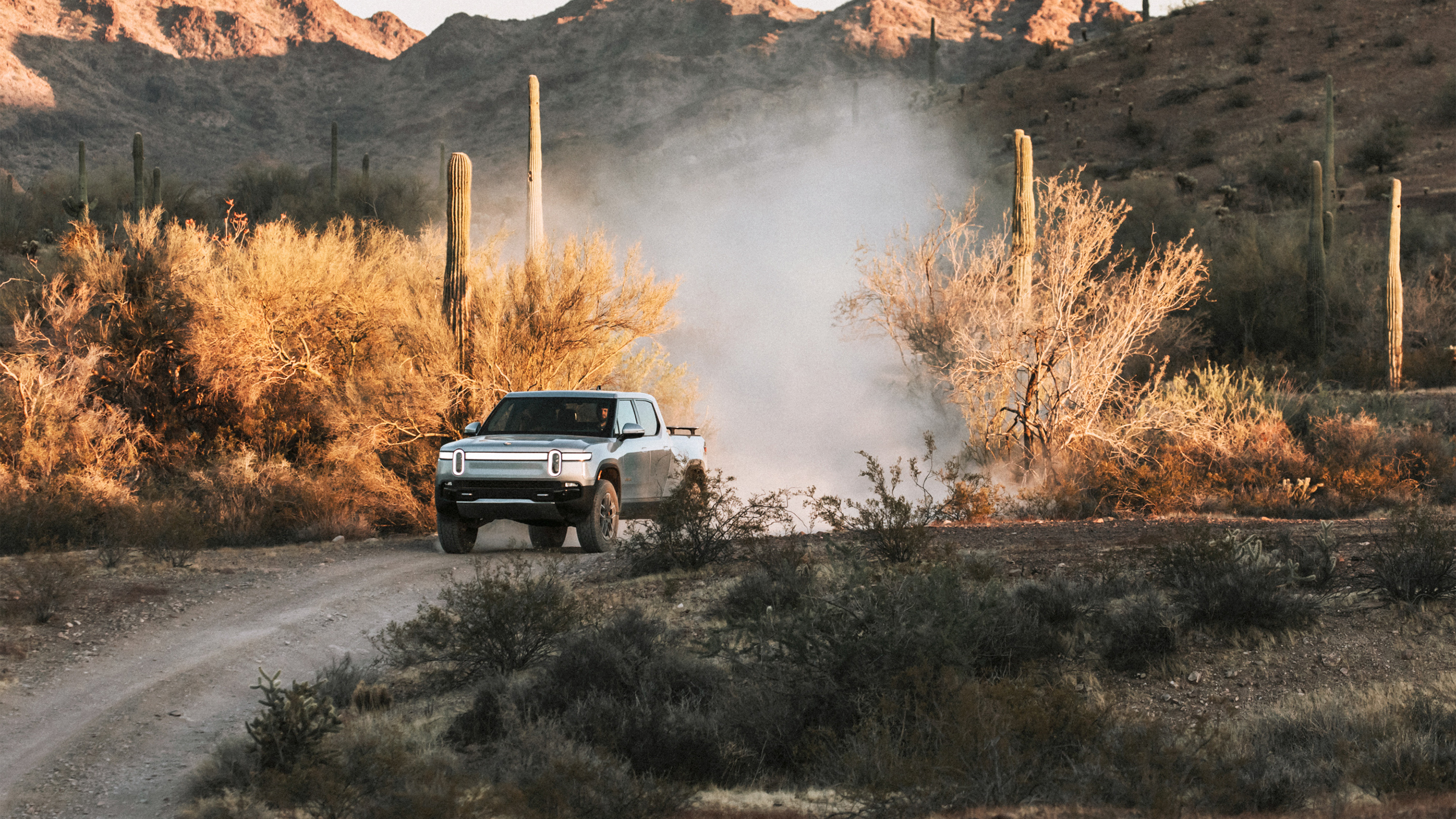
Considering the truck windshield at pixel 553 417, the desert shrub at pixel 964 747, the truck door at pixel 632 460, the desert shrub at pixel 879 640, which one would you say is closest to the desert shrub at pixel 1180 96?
the truck door at pixel 632 460

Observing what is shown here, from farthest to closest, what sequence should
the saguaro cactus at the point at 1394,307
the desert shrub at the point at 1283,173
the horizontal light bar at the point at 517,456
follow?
the desert shrub at the point at 1283,173 < the saguaro cactus at the point at 1394,307 < the horizontal light bar at the point at 517,456

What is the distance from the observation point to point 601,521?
12.8 meters

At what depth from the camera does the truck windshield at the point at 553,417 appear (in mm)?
13164

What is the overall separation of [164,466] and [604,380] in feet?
21.7

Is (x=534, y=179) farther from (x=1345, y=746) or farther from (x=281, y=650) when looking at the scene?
(x=1345, y=746)

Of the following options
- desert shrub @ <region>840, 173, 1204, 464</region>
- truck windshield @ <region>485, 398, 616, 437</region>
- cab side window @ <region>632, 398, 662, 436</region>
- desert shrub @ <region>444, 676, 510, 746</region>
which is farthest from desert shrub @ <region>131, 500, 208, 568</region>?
desert shrub @ <region>840, 173, 1204, 464</region>

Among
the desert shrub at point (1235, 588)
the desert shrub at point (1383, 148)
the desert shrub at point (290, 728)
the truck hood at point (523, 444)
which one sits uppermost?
the desert shrub at point (1383, 148)

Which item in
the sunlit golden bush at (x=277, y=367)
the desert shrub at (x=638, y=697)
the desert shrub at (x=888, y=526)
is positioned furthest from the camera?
the sunlit golden bush at (x=277, y=367)

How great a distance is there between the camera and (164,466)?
1730cm

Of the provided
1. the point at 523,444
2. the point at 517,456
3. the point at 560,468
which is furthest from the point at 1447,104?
the point at 517,456

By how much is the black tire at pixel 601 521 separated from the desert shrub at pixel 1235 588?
5740mm

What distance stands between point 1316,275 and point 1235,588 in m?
21.1

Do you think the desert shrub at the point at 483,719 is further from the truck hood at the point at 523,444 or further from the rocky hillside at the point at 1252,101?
the rocky hillside at the point at 1252,101

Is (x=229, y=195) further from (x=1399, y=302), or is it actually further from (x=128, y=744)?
(x=128, y=744)
